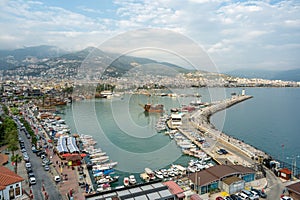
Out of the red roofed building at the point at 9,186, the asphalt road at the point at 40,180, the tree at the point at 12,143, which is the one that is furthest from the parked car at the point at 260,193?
the tree at the point at 12,143

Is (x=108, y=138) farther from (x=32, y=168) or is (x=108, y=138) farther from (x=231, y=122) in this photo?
(x=231, y=122)

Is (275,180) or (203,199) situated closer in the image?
(203,199)

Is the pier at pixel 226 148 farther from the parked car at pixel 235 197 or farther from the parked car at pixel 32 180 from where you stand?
the parked car at pixel 32 180

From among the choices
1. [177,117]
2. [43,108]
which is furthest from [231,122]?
[43,108]

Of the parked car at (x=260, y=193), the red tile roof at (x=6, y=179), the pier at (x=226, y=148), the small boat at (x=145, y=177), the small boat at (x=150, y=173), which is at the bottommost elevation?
the small boat at (x=145, y=177)

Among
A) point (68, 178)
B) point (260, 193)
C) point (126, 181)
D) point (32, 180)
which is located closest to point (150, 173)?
point (126, 181)

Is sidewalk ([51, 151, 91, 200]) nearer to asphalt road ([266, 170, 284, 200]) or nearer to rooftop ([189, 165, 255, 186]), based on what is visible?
rooftop ([189, 165, 255, 186])

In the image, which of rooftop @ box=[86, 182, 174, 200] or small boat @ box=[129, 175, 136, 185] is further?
small boat @ box=[129, 175, 136, 185]

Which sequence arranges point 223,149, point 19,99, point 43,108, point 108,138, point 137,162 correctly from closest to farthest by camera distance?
point 137,162
point 223,149
point 108,138
point 43,108
point 19,99

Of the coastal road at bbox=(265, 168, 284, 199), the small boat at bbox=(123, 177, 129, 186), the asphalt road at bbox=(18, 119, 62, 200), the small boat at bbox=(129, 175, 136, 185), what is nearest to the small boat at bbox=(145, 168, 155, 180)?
the small boat at bbox=(129, 175, 136, 185)
